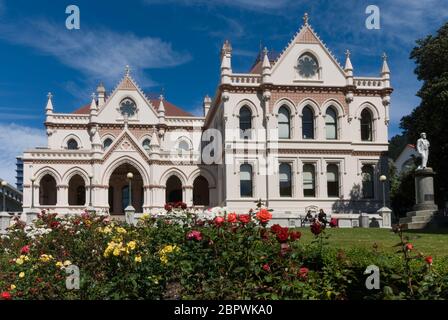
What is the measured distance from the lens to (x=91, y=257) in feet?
38.8

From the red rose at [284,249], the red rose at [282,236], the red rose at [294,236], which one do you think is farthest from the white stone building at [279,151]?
the red rose at [282,236]

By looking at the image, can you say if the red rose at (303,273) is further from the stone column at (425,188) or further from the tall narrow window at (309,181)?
the tall narrow window at (309,181)

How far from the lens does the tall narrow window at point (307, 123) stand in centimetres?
3831

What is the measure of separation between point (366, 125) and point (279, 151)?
23.9 feet

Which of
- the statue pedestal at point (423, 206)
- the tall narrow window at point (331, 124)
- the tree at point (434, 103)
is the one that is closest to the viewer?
the statue pedestal at point (423, 206)

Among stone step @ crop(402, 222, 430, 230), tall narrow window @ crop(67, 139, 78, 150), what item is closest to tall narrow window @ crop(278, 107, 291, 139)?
stone step @ crop(402, 222, 430, 230)

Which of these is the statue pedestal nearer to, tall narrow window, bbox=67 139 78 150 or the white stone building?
the white stone building

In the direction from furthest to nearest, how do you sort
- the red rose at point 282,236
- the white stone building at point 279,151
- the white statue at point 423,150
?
the white stone building at point 279,151
the white statue at point 423,150
the red rose at point 282,236

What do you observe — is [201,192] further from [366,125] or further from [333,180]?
[366,125]

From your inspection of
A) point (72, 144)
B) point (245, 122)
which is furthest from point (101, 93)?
point (245, 122)

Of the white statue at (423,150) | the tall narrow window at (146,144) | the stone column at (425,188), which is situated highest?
the tall narrow window at (146,144)

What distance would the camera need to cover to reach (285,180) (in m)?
37.4

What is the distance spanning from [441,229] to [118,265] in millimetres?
19786

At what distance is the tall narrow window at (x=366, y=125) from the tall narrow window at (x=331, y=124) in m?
A: 2.32
